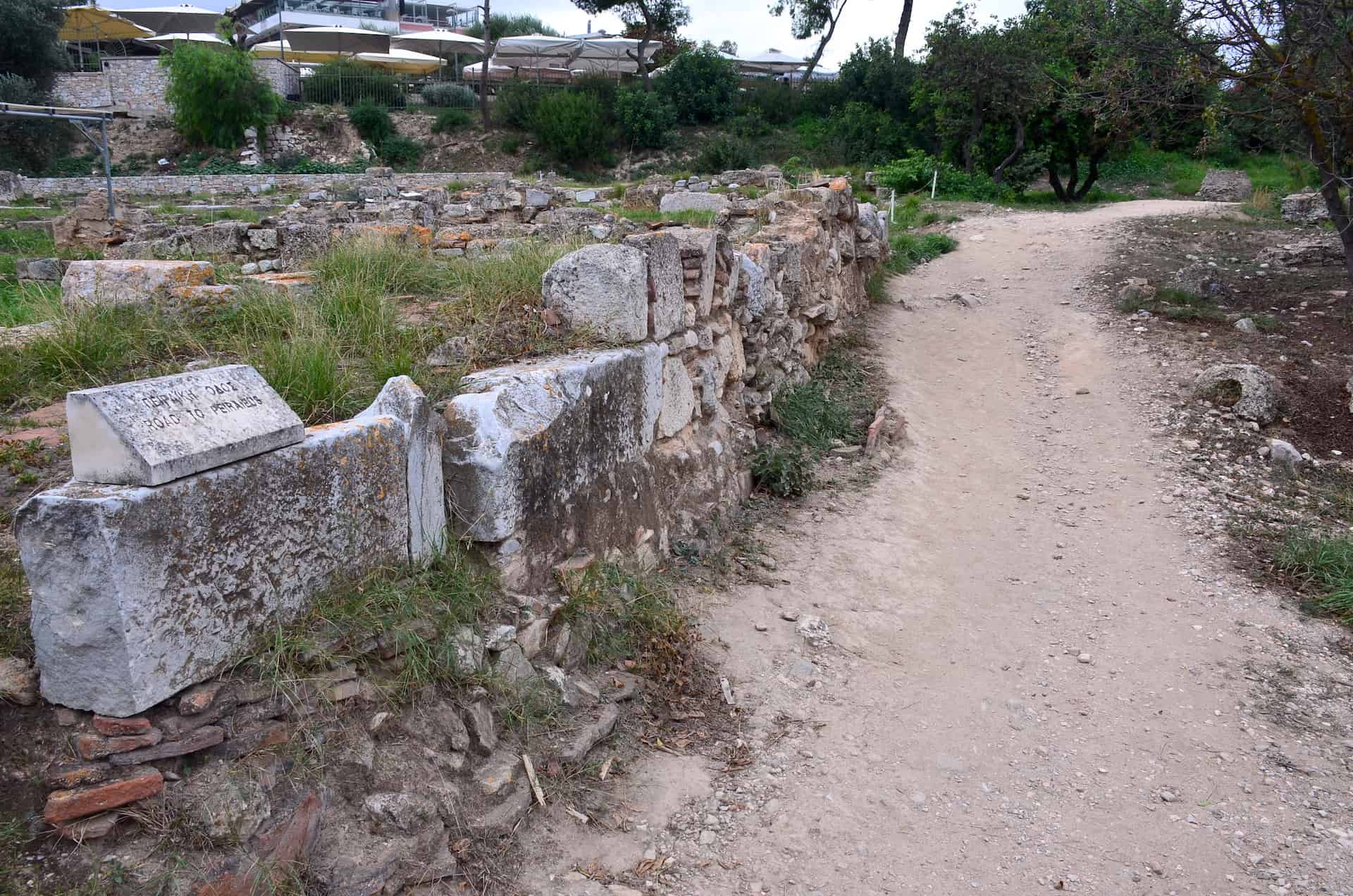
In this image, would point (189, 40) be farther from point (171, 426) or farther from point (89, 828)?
point (89, 828)

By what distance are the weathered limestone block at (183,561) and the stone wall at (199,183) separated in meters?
17.9

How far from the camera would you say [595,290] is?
4.40 meters

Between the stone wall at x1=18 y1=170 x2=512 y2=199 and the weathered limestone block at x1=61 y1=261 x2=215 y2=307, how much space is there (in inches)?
610

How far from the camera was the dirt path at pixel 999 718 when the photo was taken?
3.06 m

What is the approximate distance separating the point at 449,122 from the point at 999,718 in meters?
31.3

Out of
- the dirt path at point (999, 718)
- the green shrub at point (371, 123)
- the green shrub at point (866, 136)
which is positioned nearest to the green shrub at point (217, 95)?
the green shrub at point (371, 123)

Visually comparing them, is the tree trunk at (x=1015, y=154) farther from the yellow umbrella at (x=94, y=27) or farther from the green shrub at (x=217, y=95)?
the yellow umbrella at (x=94, y=27)

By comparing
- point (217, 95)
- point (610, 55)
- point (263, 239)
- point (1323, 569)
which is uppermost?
point (610, 55)

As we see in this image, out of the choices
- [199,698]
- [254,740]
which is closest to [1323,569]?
[254,740]

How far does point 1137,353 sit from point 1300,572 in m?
4.37

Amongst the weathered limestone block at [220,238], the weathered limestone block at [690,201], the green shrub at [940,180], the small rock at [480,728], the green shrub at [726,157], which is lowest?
the small rock at [480,728]

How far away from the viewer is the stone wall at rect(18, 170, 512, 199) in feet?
64.3

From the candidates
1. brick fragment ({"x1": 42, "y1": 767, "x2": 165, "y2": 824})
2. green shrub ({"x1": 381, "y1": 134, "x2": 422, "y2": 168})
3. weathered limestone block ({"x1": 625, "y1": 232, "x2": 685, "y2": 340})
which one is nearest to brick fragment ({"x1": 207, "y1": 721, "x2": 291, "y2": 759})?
brick fragment ({"x1": 42, "y1": 767, "x2": 165, "y2": 824})

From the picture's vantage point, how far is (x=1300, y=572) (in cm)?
520
